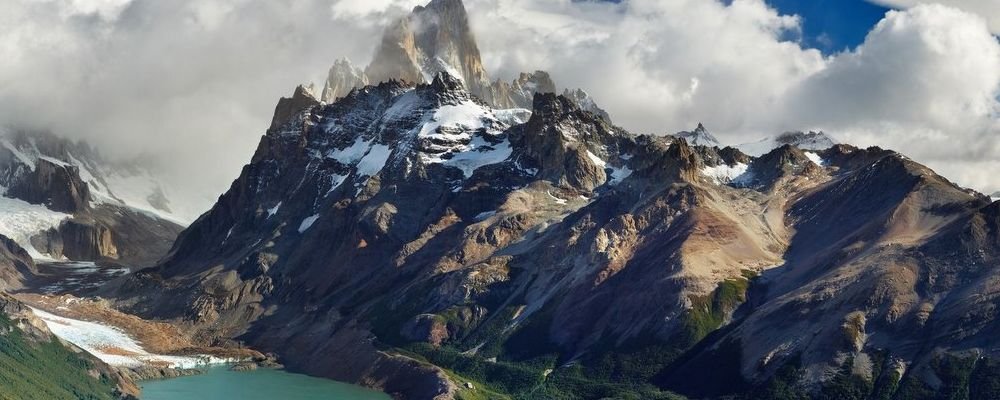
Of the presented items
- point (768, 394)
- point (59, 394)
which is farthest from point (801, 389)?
point (59, 394)

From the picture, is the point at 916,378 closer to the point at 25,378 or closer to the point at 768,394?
A: the point at 768,394

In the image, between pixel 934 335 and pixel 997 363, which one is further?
pixel 934 335

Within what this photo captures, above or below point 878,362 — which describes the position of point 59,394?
below

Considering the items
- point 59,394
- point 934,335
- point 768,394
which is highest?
point 934,335

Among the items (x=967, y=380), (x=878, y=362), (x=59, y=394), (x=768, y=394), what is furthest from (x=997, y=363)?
(x=59, y=394)

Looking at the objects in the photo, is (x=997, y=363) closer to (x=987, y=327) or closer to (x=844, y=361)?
(x=987, y=327)

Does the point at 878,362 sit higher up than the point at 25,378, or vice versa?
the point at 878,362

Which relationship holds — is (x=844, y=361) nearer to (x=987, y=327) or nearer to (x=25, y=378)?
(x=987, y=327)

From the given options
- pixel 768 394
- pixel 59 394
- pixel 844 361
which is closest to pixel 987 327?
pixel 844 361
